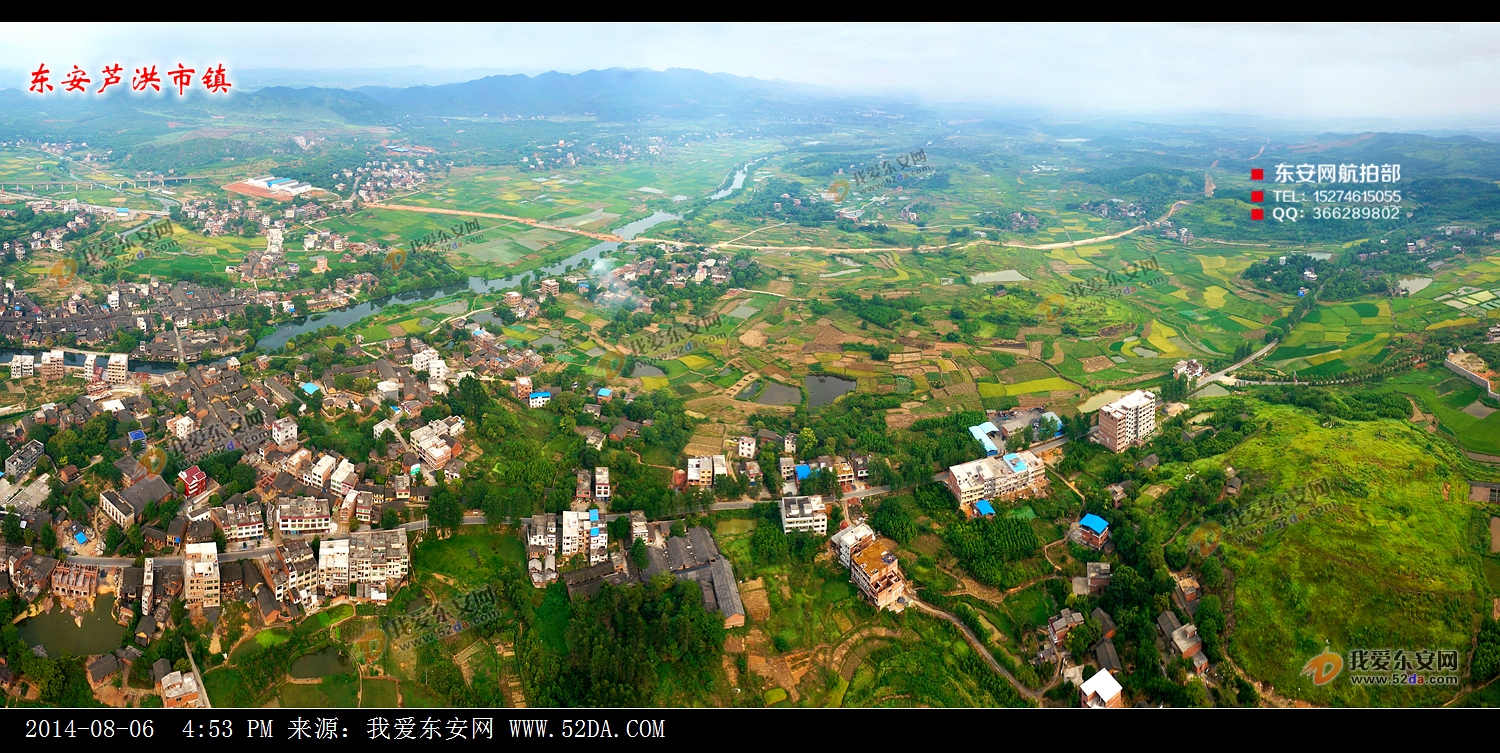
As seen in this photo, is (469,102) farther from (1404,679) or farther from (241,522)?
(1404,679)

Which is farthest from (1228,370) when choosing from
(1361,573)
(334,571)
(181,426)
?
(181,426)

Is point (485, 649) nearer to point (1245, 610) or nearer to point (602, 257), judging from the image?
point (1245, 610)

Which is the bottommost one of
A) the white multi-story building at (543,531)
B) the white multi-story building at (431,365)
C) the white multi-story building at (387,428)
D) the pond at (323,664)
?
the pond at (323,664)

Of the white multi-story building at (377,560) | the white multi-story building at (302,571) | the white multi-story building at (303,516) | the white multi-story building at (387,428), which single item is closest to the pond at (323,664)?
the white multi-story building at (302,571)

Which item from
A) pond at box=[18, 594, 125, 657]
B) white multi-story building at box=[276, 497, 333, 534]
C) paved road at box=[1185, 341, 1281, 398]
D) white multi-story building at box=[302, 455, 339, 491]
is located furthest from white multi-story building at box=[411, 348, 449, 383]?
paved road at box=[1185, 341, 1281, 398]

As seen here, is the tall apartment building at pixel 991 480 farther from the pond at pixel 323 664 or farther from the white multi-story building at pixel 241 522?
the white multi-story building at pixel 241 522

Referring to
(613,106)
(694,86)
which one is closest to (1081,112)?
(694,86)

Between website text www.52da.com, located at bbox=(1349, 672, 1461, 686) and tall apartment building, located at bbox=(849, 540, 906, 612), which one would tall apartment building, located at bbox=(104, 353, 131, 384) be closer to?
tall apartment building, located at bbox=(849, 540, 906, 612)
